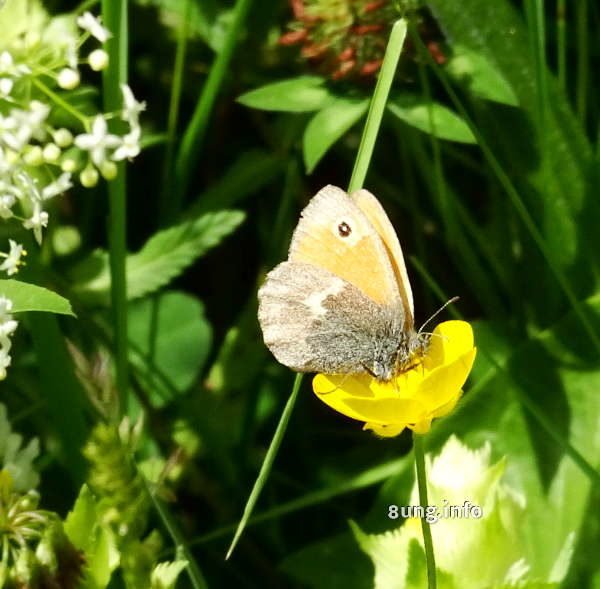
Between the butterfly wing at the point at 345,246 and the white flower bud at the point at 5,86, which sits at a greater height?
the white flower bud at the point at 5,86

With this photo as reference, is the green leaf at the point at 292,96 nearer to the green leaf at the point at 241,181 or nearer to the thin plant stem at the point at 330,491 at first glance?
the green leaf at the point at 241,181

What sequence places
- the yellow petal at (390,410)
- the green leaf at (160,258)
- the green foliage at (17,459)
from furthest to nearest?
the green leaf at (160,258) < the green foliage at (17,459) < the yellow petal at (390,410)

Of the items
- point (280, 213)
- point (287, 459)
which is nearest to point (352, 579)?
point (287, 459)

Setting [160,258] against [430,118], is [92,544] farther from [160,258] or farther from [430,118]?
[430,118]

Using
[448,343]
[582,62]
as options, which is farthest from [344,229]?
[582,62]

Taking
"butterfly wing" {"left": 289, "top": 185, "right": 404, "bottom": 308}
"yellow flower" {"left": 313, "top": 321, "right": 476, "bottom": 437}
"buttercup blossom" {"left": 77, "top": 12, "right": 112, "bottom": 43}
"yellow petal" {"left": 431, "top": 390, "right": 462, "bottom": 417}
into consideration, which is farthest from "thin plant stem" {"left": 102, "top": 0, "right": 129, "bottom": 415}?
"yellow petal" {"left": 431, "top": 390, "right": 462, "bottom": 417}

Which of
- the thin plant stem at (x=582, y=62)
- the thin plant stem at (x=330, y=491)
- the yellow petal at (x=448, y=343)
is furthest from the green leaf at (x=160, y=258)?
the thin plant stem at (x=582, y=62)

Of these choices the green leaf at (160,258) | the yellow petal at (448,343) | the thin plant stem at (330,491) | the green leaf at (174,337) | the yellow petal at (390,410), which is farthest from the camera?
the green leaf at (174,337)

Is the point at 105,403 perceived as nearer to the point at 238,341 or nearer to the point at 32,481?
the point at 32,481
